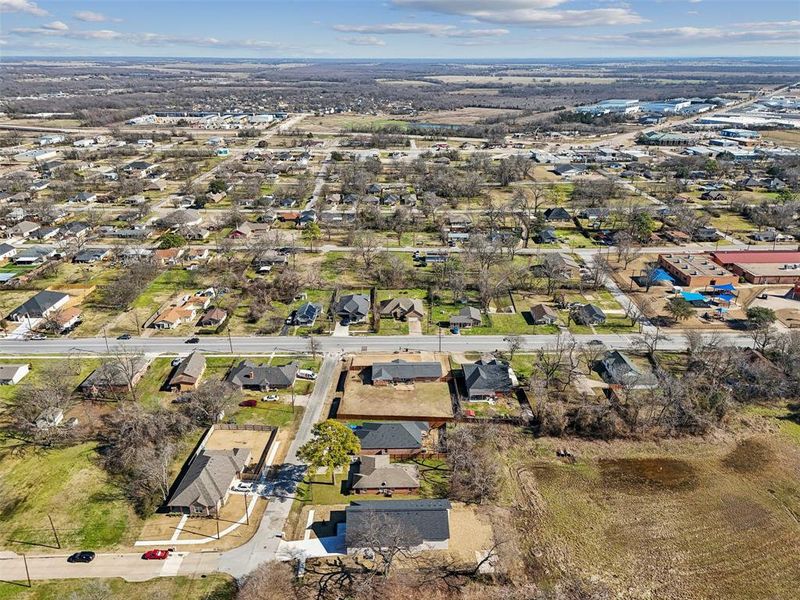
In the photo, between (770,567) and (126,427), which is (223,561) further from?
(770,567)

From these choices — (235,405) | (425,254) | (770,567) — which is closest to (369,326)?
(235,405)

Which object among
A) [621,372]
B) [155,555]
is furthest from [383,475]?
[621,372]

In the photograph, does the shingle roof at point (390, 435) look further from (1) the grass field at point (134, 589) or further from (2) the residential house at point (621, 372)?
(2) the residential house at point (621, 372)

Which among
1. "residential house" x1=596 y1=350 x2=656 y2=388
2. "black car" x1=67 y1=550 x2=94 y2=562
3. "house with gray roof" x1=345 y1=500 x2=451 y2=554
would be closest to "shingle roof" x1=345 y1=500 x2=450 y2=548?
"house with gray roof" x1=345 y1=500 x2=451 y2=554

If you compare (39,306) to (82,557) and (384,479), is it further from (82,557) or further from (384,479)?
(384,479)

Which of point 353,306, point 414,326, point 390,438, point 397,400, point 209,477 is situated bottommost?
point 397,400

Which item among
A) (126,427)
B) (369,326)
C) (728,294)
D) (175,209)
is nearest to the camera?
(126,427)

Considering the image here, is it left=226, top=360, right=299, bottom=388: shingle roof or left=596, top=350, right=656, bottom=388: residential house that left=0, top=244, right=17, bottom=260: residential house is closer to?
left=226, top=360, right=299, bottom=388: shingle roof

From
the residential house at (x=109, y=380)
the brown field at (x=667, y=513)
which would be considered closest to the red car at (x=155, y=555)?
the residential house at (x=109, y=380)
